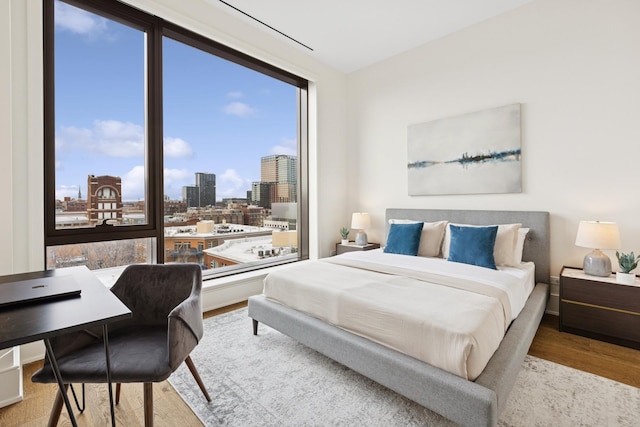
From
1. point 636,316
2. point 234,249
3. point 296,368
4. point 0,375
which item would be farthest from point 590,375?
point 0,375

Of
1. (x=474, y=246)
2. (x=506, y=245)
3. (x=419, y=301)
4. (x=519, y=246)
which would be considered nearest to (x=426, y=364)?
(x=419, y=301)

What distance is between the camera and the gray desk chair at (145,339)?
51.0 inches

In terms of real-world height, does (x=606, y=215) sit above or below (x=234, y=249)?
above

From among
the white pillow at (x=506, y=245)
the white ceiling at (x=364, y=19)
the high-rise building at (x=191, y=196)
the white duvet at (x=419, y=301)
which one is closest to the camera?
the white duvet at (x=419, y=301)

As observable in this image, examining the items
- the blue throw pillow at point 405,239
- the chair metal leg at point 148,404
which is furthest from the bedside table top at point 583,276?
the chair metal leg at point 148,404

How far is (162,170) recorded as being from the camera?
2934mm

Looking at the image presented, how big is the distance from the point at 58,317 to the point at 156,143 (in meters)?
2.23

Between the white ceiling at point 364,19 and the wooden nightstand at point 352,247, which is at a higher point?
the white ceiling at point 364,19

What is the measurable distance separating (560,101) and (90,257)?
4.53m

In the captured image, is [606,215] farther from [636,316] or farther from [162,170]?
[162,170]

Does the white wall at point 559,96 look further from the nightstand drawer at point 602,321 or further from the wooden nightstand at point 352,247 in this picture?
the wooden nightstand at point 352,247

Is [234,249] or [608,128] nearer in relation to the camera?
[608,128]

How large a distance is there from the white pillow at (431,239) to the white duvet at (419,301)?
1.52ft

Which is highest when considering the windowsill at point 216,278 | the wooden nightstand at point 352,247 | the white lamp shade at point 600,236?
the white lamp shade at point 600,236
